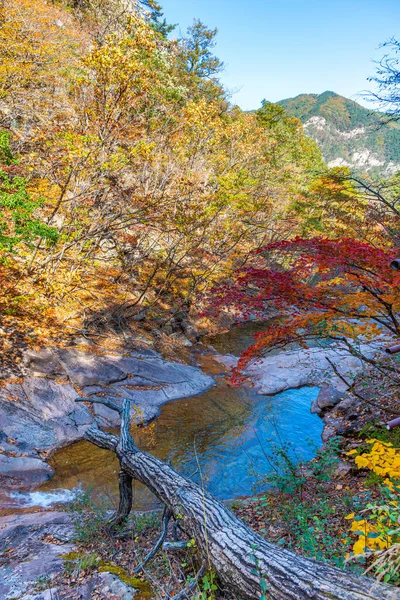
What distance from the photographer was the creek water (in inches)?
252

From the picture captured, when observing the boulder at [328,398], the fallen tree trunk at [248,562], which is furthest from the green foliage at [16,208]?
the boulder at [328,398]

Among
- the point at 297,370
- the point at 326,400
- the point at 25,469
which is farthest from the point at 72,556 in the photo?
the point at 297,370

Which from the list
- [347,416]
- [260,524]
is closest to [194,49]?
[347,416]

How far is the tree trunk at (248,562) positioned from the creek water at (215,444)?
184 centimetres

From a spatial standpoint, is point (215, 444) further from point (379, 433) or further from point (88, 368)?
point (88, 368)

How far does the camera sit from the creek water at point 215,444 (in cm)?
641

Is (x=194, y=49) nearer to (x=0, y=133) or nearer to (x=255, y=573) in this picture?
(x=0, y=133)

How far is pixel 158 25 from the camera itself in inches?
1053

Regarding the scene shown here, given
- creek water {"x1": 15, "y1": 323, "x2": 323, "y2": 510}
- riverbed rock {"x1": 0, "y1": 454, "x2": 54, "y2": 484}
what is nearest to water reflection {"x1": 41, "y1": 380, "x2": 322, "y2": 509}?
creek water {"x1": 15, "y1": 323, "x2": 323, "y2": 510}

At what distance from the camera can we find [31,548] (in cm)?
412

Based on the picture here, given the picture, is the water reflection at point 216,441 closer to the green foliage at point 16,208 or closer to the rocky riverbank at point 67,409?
the rocky riverbank at point 67,409

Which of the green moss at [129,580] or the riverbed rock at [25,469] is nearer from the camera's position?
the green moss at [129,580]

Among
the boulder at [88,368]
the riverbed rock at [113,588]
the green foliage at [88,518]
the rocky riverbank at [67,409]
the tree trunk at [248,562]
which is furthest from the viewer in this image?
the boulder at [88,368]

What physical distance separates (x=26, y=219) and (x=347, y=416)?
9018 millimetres
